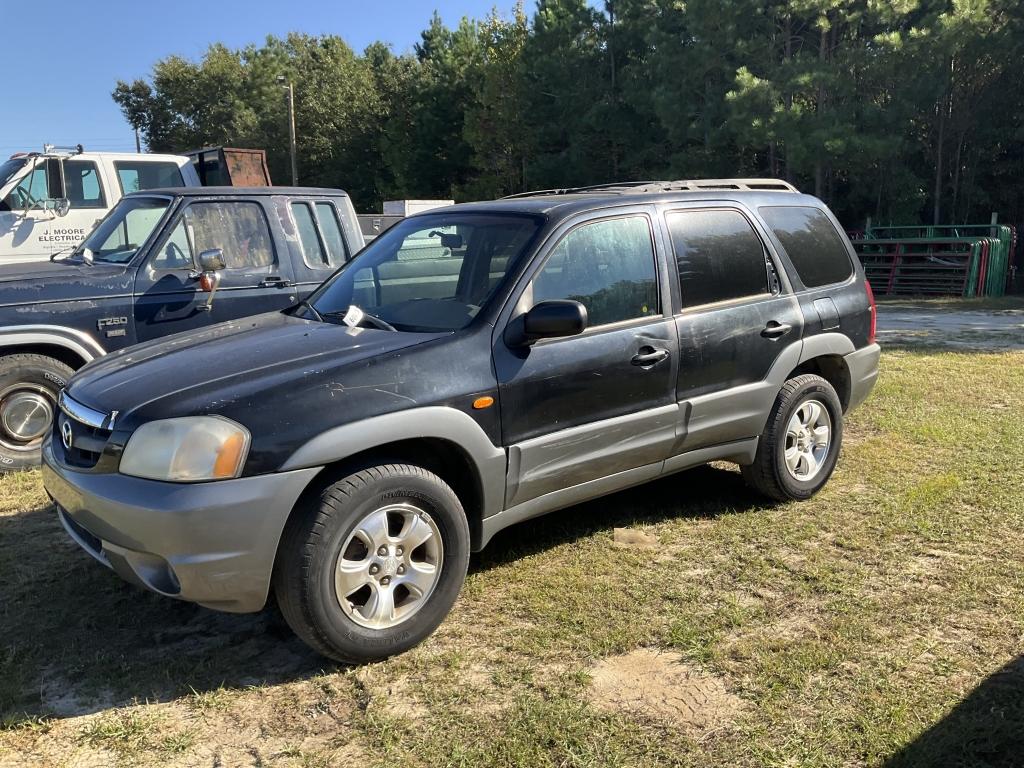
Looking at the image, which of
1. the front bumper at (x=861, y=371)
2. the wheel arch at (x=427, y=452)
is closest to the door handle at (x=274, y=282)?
the wheel arch at (x=427, y=452)

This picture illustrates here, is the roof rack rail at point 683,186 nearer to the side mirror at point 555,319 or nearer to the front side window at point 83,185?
the side mirror at point 555,319

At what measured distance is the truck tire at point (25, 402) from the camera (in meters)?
5.41

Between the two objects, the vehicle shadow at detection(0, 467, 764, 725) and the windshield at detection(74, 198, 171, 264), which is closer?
the vehicle shadow at detection(0, 467, 764, 725)

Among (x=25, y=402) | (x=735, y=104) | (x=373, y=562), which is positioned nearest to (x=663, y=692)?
(x=373, y=562)

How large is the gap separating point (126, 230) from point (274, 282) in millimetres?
1179

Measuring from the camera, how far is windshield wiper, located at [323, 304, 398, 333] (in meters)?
3.74

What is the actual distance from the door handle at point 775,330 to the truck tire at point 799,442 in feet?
1.06

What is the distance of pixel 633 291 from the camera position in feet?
13.3

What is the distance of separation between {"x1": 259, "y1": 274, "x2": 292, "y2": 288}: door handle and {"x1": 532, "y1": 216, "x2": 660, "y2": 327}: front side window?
2967 mm

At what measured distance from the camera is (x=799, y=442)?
191 inches

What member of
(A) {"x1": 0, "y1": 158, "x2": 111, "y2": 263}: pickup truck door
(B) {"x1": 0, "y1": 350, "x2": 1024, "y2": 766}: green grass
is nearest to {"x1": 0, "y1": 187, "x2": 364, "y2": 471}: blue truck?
(B) {"x1": 0, "y1": 350, "x2": 1024, "y2": 766}: green grass

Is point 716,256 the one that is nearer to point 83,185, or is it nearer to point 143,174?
point 143,174

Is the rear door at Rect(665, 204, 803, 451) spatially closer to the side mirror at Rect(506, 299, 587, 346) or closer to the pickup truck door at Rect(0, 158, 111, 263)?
the side mirror at Rect(506, 299, 587, 346)

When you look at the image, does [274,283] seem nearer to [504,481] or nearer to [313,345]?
[313,345]
